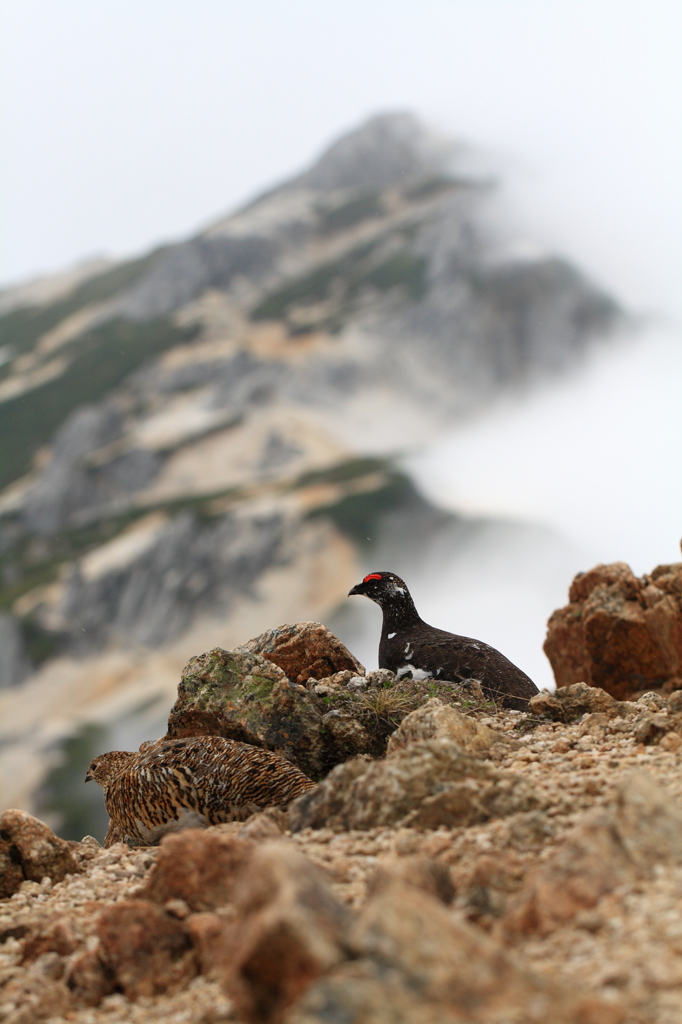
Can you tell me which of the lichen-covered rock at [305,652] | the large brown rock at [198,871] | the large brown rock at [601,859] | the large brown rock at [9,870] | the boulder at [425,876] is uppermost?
the lichen-covered rock at [305,652]

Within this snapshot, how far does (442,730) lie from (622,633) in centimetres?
958

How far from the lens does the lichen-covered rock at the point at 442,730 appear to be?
8.73 metres

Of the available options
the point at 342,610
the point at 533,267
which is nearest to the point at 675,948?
the point at 342,610

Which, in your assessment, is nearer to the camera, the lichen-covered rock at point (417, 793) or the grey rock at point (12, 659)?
the lichen-covered rock at point (417, 793)

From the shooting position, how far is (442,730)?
28.5 ft

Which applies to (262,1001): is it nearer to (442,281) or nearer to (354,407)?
(354,407)

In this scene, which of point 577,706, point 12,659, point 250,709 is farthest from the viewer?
point 12,659

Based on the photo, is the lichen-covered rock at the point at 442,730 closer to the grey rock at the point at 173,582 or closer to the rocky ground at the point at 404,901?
the rocky ground at the point at 404,901

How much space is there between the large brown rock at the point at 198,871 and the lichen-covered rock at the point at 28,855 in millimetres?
2399

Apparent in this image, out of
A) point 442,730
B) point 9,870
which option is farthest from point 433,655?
point 9,870

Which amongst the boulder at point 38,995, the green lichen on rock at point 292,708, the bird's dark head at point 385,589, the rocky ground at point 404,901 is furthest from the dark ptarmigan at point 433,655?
the boulder at point 38,995

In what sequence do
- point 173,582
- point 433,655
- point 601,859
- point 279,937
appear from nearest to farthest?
point 279,937
point 601,859
point 433,655
point 173,582

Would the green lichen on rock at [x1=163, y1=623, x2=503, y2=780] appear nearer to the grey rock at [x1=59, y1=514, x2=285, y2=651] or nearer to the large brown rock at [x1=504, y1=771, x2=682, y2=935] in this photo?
the large brown rock at [x1=504, y1=771, x2=682, y2=935]

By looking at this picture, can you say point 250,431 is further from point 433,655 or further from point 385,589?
point 433,655
